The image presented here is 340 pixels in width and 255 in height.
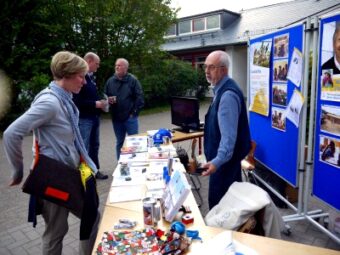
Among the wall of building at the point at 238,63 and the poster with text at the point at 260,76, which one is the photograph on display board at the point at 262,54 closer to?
the poster with text at the point at 260,76

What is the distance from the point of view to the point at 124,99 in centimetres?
500

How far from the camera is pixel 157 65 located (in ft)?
44.6

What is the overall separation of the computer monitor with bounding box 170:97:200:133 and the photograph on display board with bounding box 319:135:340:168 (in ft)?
6.75

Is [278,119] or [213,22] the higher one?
[213,22]

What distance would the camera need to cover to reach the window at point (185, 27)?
67.2ft

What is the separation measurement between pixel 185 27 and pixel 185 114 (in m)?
17.3

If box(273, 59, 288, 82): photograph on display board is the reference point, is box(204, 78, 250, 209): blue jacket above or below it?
below

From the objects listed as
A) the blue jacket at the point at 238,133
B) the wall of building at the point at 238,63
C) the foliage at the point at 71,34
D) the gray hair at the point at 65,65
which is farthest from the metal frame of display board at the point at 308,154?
the wall of building at the point at 238,63

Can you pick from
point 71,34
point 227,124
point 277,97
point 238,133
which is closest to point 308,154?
point 277,97

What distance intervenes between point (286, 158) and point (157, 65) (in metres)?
10.8

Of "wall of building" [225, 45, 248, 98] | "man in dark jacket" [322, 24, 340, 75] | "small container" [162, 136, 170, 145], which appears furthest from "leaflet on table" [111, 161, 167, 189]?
"wall of building" [225, 45, 248, 98]

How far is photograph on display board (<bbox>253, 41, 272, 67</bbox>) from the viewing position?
3730 mm

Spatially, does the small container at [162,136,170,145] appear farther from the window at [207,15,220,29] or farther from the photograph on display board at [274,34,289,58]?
the window at [207,15,220,29]

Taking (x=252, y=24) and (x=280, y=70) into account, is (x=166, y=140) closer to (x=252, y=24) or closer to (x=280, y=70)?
(x=280, y=70)
